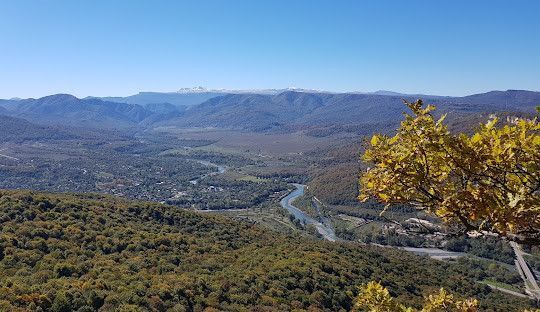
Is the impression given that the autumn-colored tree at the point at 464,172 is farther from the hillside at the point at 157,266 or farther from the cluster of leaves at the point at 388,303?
the hillside at the point at 157,266

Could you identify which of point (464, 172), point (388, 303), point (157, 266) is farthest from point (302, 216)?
point (464, 172)

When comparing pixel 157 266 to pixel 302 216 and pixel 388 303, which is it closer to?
pixel 388 303

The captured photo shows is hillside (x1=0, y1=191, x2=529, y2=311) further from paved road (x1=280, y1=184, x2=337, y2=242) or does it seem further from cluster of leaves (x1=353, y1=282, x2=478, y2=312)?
paved road (x1=280, y1=184, x2=337, y2=242)

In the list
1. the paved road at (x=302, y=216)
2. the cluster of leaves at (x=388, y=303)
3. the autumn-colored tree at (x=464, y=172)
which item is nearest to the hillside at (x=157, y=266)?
the cluster of leaves at (x=388, y=303)

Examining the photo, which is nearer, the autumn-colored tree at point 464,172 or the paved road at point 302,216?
the autumn-colored tree at point 464,172

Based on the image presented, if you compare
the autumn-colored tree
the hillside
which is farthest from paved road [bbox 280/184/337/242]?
the autumn-colored tree

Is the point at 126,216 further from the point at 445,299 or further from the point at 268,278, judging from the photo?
the point at 445,299
